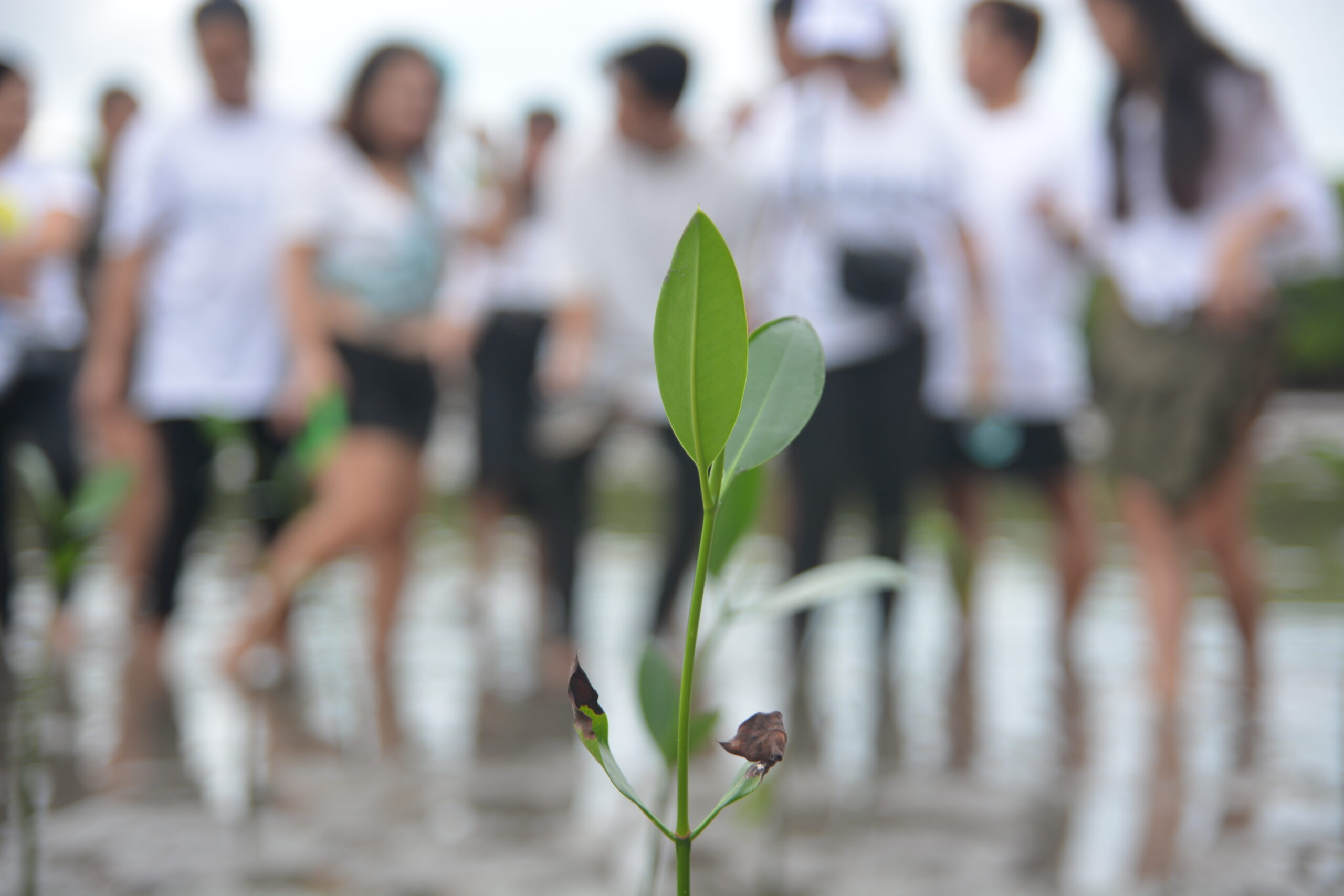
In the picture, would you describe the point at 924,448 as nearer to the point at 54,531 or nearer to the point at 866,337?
the point at 866,337

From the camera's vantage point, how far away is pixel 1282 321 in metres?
3.35

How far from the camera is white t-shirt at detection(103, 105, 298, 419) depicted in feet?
12.9

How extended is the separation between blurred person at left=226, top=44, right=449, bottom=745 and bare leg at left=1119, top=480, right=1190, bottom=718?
197cm

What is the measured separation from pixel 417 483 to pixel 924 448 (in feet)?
4.68

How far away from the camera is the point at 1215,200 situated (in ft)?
10.7

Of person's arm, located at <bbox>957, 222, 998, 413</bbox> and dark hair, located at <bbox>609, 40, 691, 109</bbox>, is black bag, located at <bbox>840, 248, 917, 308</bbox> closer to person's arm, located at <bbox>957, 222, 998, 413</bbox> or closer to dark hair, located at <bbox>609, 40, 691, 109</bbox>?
person's arm, located at <bbox>957, 222, 998, 413</bbox>

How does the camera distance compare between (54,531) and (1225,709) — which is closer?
(54,531)

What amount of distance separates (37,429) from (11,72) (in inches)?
43.0

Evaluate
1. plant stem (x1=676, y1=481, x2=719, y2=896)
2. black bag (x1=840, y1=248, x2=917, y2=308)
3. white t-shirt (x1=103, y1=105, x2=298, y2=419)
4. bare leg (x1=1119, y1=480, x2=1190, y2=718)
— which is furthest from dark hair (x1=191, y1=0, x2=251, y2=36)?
plant stem (x1=676, y1=481, x2=719, y2=896)

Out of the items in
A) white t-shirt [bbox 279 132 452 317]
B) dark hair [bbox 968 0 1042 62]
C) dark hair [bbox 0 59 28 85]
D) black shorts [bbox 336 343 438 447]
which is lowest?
black shorts [bbox 336 343 438 447]

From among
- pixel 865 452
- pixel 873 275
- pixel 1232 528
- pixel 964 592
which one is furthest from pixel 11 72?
pixel 1232 528

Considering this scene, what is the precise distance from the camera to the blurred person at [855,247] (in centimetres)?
341

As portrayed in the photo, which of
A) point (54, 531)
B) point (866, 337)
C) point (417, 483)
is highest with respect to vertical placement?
point (866, 337)

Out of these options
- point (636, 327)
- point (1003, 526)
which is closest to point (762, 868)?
point (636, 327)
